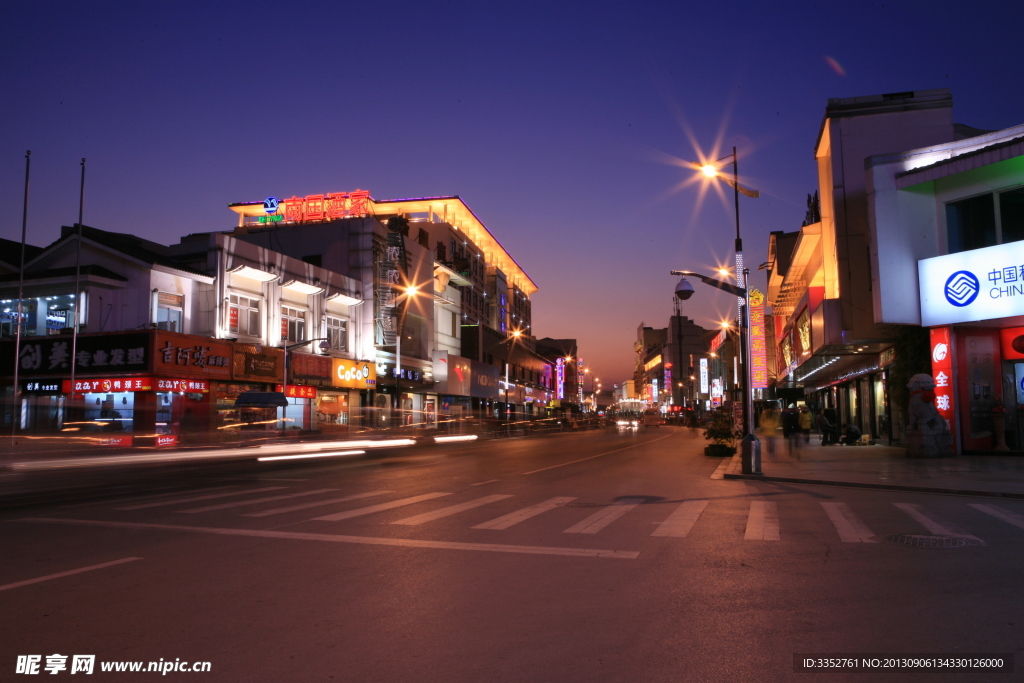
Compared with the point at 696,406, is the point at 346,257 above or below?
above

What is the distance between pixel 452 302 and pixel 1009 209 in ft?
179

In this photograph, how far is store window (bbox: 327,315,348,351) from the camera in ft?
173

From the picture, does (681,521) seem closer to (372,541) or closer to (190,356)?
(372,541)

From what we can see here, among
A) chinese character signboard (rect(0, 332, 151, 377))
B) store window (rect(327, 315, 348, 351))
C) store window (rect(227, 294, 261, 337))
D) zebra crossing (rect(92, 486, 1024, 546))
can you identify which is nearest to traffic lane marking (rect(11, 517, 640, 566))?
zebra crossing (rect(92, 486, 1024, 546))

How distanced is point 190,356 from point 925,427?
33.7m

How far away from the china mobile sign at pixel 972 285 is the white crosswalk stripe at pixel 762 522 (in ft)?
44.7

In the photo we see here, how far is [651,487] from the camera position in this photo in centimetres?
1611

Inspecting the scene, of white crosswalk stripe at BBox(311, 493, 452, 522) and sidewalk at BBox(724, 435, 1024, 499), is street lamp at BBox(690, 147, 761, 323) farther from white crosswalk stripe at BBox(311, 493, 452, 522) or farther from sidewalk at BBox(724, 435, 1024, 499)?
white crosswalk stripe at BBox(311, 493, 452, 522)

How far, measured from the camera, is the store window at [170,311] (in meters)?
39.0

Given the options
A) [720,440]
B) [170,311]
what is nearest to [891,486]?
[720,440]

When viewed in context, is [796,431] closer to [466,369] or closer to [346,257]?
[346,257]

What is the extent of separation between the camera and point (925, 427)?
75.5 feet

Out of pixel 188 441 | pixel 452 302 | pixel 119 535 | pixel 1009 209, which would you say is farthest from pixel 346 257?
pixel 119 535

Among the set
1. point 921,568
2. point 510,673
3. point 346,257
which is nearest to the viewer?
point 510,673
